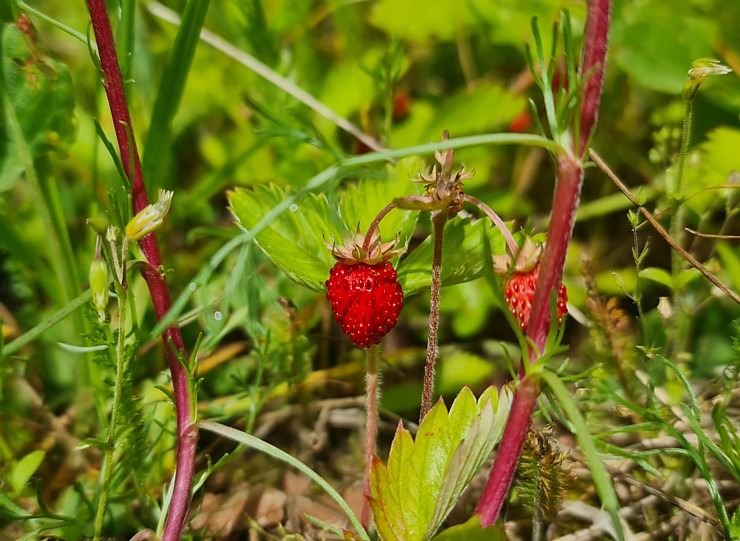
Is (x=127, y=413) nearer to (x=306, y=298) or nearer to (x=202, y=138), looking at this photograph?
(x=306, y=298)

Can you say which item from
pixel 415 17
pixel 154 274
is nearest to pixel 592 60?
pixel 154 274

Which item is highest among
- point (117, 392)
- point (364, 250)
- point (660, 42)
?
point (660, 42)

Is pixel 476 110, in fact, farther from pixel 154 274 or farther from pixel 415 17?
pixel 154 274

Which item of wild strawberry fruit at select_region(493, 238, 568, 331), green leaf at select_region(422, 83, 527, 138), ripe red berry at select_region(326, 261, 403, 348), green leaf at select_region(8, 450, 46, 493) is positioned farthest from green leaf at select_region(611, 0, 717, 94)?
green leaf at select_region(8, 450, 46, 493)

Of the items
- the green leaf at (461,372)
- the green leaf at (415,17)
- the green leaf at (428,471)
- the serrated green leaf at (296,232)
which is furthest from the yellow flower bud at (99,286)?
the green leaf at (415,17)

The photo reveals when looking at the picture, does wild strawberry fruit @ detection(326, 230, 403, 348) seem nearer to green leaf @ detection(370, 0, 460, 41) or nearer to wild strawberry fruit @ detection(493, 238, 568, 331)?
wild strawberry fruit @ detection(493, 238, 568, 331)

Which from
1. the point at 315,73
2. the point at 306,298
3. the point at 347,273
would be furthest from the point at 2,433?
the point at 315,73
